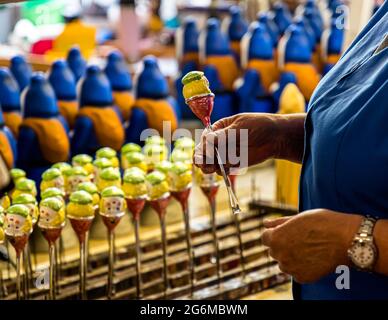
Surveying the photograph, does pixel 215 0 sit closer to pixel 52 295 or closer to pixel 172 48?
pixel 172 48

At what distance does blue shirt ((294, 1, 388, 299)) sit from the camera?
911mm

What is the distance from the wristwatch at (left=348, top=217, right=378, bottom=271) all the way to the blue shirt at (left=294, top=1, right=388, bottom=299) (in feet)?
0.17

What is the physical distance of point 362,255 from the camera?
0.87 meters

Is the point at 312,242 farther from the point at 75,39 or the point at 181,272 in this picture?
the point at 75,39

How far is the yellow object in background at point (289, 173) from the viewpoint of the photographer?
236 centimetres

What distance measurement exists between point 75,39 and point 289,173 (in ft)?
6.43

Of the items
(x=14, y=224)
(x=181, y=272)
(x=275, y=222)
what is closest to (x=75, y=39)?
(x=181, y=272)

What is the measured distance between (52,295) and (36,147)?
0.79 meters

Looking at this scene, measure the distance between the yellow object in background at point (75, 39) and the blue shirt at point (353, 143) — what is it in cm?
301

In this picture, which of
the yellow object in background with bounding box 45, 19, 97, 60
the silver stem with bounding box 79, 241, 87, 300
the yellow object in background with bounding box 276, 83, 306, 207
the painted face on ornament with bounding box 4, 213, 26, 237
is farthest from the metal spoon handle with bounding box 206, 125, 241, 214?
the yellow object in background with bounding box 45, 19, 97, 60

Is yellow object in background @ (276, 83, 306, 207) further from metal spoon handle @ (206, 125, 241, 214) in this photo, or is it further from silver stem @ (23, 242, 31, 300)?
metal spoon handle @ (206, 125, 241, 214)

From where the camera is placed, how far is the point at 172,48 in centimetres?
587

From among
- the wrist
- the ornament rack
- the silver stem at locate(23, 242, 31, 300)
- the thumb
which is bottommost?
the ornament rack

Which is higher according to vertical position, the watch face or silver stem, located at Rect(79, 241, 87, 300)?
the watch face
